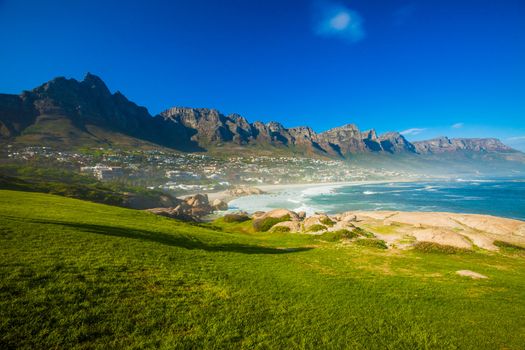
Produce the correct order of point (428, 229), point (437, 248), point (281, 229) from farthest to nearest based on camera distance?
point (281, 229), point (428, 229), point (437, 248)

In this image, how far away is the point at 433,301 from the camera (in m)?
11.7

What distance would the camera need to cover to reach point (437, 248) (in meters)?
22.3

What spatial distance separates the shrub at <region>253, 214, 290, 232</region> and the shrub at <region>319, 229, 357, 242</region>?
38.9 ft

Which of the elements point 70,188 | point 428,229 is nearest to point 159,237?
point 428,229

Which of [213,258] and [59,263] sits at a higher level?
[59,263]

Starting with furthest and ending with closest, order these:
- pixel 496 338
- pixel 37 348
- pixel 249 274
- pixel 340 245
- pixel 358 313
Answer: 1. pixel 340 245
2. pixel 249 274
3. pixel 358 313
4. pixel 496 338
5. pixel 37 348

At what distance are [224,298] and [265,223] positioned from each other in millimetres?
29297

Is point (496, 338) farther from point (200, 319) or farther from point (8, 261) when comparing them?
point (8, 261)

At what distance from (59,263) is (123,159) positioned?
193 m

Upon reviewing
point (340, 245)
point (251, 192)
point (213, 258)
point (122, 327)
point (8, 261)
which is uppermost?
point (8, 261)

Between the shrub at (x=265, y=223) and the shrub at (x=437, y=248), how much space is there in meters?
20.5

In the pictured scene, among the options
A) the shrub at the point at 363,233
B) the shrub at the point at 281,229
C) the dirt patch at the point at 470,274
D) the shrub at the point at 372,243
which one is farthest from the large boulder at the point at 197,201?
the dirt patch at the point at 470,274

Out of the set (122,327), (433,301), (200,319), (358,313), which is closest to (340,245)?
(433,301)

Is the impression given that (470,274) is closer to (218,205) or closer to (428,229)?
(428,229)
